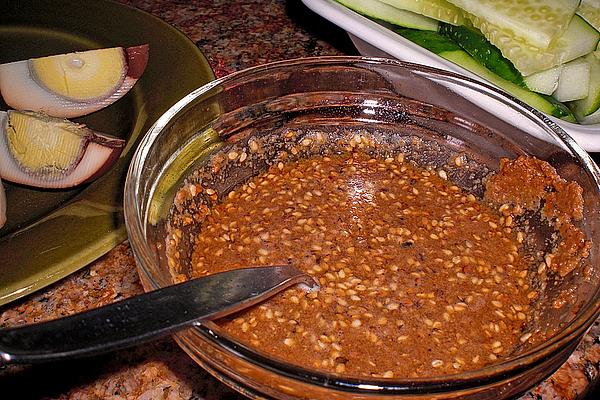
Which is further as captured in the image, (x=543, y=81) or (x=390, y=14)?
(x=390, y=14)

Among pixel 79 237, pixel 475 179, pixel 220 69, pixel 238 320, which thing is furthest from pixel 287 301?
pixel 220 69

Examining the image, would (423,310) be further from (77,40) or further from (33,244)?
(77,40)

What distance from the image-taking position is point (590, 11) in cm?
140

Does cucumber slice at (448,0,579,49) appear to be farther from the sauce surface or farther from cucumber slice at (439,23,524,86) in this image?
the sauce surface

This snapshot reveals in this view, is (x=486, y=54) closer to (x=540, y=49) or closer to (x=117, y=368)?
(x=540, y=49)

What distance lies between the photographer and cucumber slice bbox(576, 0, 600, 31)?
1.39m

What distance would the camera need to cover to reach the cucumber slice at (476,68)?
4.53 feet

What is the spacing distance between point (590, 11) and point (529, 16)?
0.13 meters

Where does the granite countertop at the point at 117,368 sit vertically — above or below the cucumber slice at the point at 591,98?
below

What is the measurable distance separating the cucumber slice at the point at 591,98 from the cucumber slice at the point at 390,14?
30 centimetres

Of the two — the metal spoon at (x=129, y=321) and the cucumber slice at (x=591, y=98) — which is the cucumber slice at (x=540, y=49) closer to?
the cucumber slice at (x=591, y=98)

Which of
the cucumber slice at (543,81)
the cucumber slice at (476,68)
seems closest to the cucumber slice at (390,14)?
the cucumber slice at (476,68)

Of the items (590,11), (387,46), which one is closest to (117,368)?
(387,46)

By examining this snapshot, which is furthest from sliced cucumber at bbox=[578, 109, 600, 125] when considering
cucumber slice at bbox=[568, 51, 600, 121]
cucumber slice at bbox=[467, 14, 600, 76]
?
cucumber slice at bbox=[467, 14, 600, 76]
